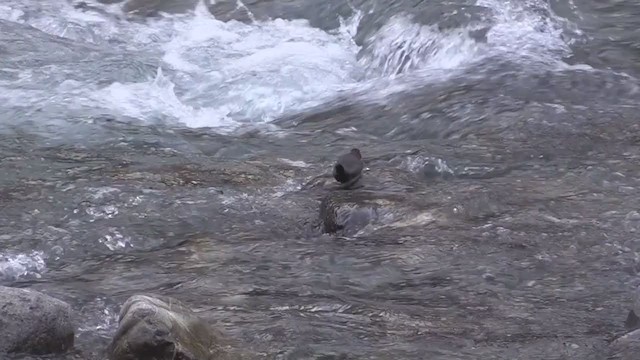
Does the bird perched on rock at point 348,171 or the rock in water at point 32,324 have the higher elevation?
the rock in water at point 32,324

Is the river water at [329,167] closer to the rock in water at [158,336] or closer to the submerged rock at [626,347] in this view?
the submerged rock at [626,347]

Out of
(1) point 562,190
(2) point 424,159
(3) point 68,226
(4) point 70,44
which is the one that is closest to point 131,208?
(3) point 68,226

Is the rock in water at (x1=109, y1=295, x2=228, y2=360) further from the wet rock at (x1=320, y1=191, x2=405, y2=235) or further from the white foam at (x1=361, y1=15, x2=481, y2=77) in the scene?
the white foam at (x1=361, y1=15, x2=481, y2=77)

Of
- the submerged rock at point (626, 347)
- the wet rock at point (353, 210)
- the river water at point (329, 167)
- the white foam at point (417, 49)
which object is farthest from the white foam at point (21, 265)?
the white foam at point (417, 49)

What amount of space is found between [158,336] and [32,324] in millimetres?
529

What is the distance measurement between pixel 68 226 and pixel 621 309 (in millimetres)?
2816

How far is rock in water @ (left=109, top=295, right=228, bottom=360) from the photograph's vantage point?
3979 mm

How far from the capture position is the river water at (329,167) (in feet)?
15.3

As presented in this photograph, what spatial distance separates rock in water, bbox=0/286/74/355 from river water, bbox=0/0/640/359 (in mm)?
139

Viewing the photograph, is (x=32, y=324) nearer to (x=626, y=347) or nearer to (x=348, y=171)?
(x=626, y=347)

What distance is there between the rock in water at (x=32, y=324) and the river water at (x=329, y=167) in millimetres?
139

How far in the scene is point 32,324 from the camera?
416 cm

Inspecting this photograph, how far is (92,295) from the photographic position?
4.86m

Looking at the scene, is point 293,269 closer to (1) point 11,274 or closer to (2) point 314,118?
(1) point 11,274
